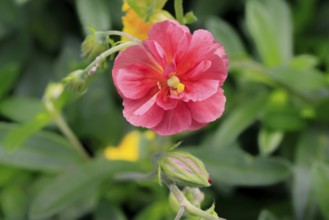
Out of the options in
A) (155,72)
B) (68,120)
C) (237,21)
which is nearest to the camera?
(155,72)

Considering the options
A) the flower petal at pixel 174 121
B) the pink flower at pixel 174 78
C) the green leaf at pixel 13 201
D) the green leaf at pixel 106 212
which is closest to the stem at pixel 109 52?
the pink flower at pixel 174 78

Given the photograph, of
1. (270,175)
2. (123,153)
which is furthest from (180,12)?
(123,153)

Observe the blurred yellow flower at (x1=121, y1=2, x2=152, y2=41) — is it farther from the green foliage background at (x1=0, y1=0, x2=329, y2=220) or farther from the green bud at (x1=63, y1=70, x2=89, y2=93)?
the green foliage background at (x1=0, y1=0, x2=329, y2=220)

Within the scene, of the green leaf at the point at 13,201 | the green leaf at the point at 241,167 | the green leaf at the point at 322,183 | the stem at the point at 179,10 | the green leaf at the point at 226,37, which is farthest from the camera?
the green leaf at the point at 226,37

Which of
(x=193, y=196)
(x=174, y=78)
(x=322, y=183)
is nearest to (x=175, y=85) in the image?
(x=174, y=78)

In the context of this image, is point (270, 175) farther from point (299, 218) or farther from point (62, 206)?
point (62, 206)

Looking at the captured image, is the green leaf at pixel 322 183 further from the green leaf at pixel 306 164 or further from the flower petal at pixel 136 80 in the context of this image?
the flower petal at pixel 136 80
